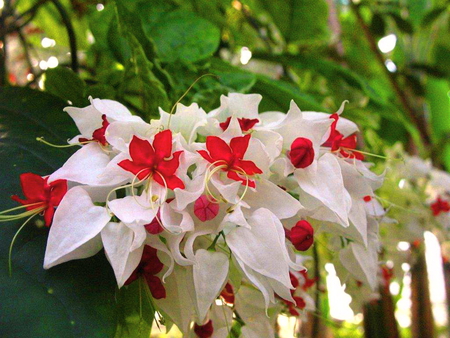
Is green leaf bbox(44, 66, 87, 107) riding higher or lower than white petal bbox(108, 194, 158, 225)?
higher

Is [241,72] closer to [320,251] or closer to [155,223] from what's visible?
[155,223]

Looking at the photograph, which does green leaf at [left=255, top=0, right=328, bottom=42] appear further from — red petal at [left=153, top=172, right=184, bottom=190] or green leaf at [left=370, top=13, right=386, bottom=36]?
red petal at [left=153, top=172, right=184, bottom=190]

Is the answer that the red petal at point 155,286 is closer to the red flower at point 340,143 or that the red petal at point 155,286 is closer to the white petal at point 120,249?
the white petal at point 120,249

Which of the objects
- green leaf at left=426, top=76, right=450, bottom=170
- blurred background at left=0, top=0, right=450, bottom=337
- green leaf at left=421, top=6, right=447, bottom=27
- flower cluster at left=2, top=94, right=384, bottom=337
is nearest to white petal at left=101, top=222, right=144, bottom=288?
flower cluster at left=2, top=94, right=384, bottom=337

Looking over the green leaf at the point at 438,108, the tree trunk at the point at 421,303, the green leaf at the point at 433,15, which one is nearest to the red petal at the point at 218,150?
the tree trunk at the point at 421,303

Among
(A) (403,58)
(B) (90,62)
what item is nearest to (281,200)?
(B) (90,62)

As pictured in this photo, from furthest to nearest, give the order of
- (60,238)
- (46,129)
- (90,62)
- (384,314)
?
(384,314)
(90,62)
(46,129)
(60,238)
